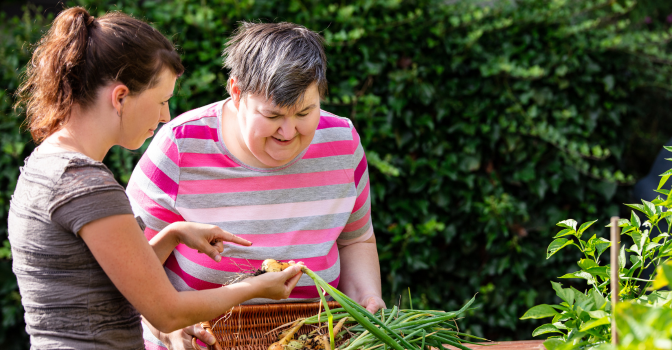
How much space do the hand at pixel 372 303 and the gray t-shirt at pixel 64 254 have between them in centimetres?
74

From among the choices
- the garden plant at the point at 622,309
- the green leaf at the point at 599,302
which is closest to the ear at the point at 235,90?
the garden plant at the point at 622,309

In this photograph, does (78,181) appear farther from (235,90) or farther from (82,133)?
(235,90)

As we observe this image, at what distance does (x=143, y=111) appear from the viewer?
1.26 metres

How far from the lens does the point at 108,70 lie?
3.93 feet

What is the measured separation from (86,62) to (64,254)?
44 centimetres

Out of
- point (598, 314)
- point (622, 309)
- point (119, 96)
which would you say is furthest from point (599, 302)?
point (119, 96)

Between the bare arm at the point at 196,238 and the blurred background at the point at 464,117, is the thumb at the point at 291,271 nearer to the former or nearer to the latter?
the bare arm at the point at 196,238

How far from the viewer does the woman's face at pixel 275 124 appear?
1.55 meters

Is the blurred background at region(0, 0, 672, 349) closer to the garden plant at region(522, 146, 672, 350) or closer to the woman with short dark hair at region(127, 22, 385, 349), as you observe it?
the woman with short dark hair at region(127, 22, 385, 349)

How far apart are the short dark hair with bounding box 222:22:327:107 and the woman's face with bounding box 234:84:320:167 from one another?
27 millimetres

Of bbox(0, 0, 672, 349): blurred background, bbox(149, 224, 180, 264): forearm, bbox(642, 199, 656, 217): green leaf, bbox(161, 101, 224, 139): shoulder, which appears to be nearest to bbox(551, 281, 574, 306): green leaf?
bbox(642, 199, 656, 217): green leaf

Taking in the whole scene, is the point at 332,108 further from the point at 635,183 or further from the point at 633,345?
the point at 633,345

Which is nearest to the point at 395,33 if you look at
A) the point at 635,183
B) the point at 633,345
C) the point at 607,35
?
the point at 607,35

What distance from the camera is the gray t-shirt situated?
3.54 feet
